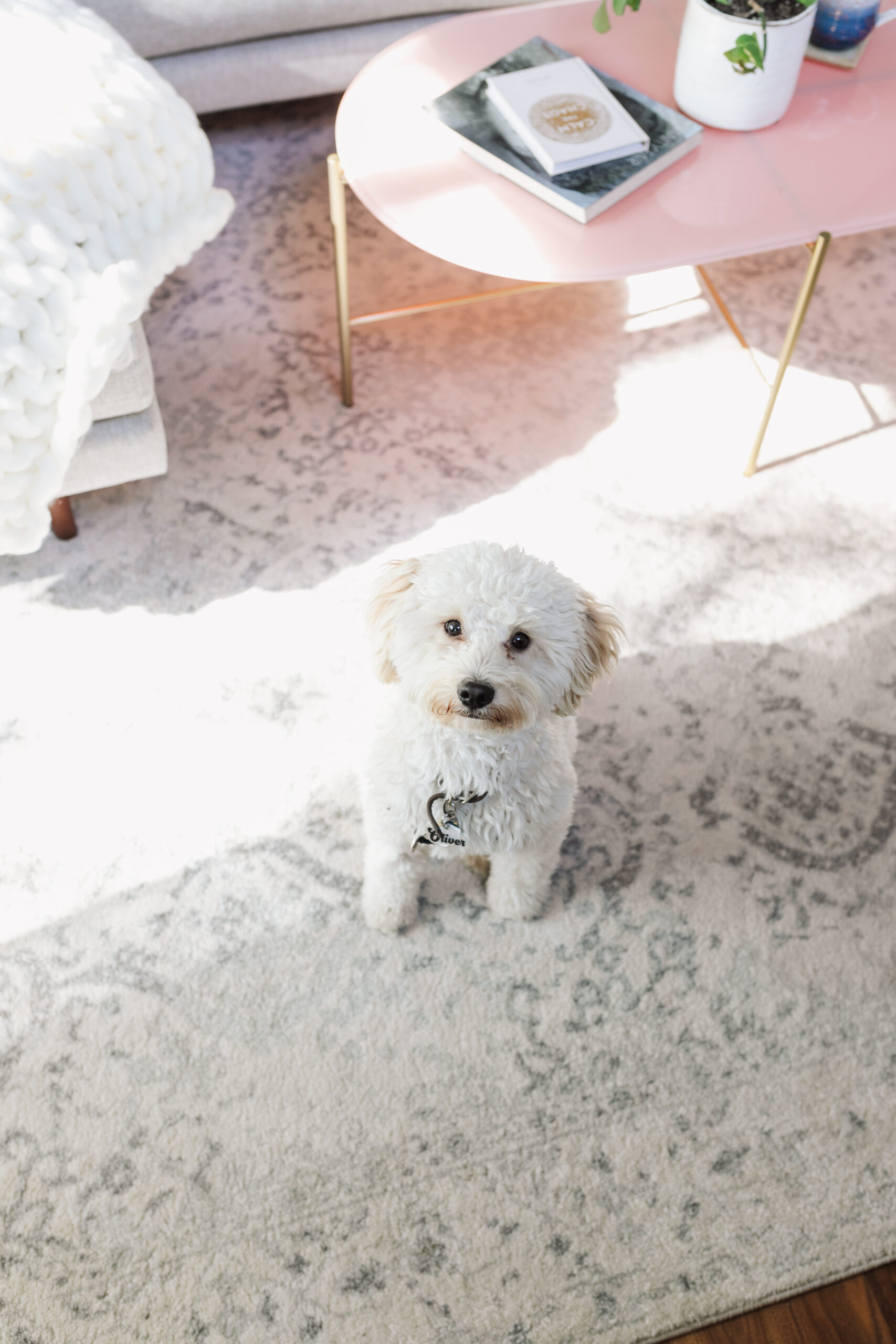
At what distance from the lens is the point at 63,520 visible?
1708mm

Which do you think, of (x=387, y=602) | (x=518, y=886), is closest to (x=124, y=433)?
(x=387, y=602)

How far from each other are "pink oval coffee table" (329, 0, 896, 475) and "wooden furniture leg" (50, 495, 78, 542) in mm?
621

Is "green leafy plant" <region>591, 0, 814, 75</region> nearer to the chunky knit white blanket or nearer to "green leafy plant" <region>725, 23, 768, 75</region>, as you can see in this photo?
"green leafy plant" <region>725, 23, 768, 75</region>

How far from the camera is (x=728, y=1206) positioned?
1.22m

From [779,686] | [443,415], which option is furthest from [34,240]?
[779,686]

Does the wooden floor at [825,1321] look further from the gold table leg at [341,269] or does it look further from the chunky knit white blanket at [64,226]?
the gold table leg at [341,269]

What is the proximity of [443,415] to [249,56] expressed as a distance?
844 mm

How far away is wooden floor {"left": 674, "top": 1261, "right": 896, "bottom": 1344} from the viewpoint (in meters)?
1.15

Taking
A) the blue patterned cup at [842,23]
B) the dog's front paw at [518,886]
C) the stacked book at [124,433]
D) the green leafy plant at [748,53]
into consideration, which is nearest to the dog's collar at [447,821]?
the dog's front paw at [518,886]

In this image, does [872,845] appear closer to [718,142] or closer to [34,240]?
[718,142]

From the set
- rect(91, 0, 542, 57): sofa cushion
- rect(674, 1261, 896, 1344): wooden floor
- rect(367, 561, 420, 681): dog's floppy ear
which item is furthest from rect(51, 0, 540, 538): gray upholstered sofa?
rect(674, 1261, 896, 1344): wooden floor

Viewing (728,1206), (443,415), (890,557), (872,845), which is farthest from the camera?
(443,415)

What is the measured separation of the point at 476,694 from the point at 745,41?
1.09 m

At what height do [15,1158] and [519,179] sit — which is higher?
[519,179]
